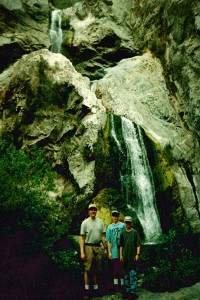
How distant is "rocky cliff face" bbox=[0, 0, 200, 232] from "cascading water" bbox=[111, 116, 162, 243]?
1.62 feet

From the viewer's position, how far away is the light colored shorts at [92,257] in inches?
229

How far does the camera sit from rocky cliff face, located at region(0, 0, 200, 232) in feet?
35.9

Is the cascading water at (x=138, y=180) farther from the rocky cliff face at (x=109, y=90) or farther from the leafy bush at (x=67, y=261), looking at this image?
the leafy bush at (x=67, y=261)

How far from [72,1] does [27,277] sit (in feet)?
90.0

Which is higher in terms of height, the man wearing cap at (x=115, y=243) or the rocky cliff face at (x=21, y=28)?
the rocky cliff face at (x=21, y=28)

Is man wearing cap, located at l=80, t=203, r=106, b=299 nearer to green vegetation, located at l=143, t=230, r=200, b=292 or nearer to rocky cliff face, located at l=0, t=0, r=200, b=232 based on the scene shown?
green vegetation, located at l=143, t=230, r=200, b=292

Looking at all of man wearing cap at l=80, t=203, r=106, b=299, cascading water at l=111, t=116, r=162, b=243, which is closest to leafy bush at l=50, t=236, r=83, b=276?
man wearing cap at l=80, t=203, r=106, b=299

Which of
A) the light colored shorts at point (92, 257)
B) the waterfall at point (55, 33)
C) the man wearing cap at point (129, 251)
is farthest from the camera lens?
the waterfall at point (55, 33)

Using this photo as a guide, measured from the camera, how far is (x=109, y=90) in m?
15.0

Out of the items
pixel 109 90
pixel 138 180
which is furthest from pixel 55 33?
pixel 138 180

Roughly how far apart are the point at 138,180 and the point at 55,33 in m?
15.1

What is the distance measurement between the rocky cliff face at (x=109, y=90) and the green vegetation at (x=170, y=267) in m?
2.77

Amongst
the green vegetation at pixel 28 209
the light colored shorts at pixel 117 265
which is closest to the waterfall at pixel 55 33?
the green vegetation at pixel 28 209

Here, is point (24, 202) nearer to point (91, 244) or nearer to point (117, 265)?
point (91, 244)
